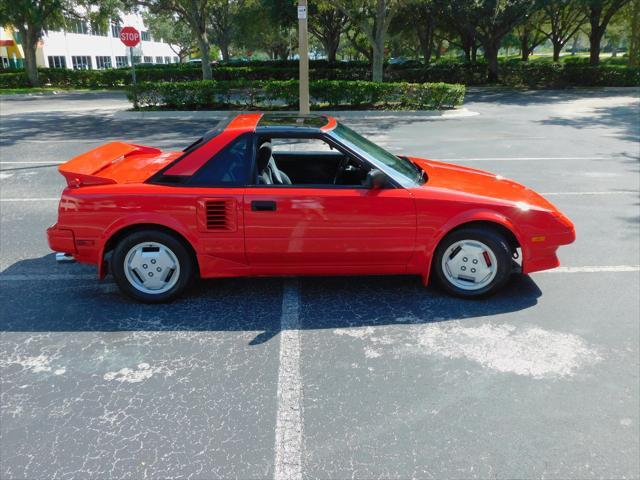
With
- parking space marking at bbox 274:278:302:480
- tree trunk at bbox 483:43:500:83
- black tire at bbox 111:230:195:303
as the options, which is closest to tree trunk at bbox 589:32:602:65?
tree trunk at bbox 483:43:500:83

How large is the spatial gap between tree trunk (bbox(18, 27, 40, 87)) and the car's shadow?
33694 mm

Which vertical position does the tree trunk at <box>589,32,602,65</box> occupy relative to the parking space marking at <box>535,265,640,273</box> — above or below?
above

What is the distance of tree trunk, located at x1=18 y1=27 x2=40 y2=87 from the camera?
3241 cm

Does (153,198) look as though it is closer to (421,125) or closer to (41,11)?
(421,125)

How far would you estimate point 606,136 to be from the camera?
13.2 meters

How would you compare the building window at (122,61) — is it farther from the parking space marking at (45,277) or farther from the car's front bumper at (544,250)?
the car's front bumper at (544,250)

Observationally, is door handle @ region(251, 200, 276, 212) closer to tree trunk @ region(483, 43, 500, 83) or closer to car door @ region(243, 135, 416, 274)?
car door @ region(243, 135, 416, 274)

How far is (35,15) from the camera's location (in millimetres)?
30969

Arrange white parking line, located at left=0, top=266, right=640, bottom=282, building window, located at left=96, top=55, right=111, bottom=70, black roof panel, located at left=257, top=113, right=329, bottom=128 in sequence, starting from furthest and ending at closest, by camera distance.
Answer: building window, located at left=96, top=55, right=111, bottom=70 < black roof panel, located at left=257, top=113, right=329, bottom=128 < white parking line, located at left=0, top=266, right=640, bottom=282

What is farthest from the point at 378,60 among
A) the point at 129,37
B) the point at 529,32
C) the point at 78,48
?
the point at 78,48

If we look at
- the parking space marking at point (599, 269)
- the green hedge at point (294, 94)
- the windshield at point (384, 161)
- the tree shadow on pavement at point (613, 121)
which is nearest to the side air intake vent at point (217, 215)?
the windshield at point (384, 161)

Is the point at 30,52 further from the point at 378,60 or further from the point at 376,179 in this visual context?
the point at 376,179

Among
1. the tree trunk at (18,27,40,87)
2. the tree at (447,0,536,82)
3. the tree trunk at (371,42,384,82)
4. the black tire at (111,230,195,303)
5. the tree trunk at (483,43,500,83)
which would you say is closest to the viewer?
the black tire at (111,230,195,303)

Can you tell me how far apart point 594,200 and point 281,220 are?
5.25 metres
